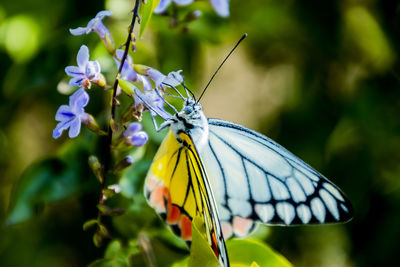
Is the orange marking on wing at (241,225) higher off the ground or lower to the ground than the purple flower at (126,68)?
lower

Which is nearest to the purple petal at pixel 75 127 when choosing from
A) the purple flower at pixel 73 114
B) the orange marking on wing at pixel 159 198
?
the purple flower at pixel 73 114

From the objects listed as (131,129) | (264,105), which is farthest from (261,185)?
(264,105)

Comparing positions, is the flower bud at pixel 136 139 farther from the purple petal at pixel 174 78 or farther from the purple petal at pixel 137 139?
the purple petal at pixel 174 78

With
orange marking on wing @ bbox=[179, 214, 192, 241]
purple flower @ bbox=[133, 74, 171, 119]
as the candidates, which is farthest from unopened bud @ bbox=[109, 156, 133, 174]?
orange marking on wing @ bbox=[179, 214, 192, 241]

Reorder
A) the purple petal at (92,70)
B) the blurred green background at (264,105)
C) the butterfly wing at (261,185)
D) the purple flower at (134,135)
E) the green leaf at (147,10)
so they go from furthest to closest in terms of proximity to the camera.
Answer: the blurred green background at (264,105)
the butterfly wing at (261,185)
the purple flower at (134,135)
the purple petal at (92,70)
the green leaf at (147,10)

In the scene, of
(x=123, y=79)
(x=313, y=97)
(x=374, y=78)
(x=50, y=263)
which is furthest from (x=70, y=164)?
(x=374, y=78)

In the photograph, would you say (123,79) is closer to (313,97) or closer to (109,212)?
(109,212)

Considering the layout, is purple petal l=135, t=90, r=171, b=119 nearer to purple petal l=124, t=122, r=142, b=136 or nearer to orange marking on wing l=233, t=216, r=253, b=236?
purple petal l=124, t=122, r=142, b=136
